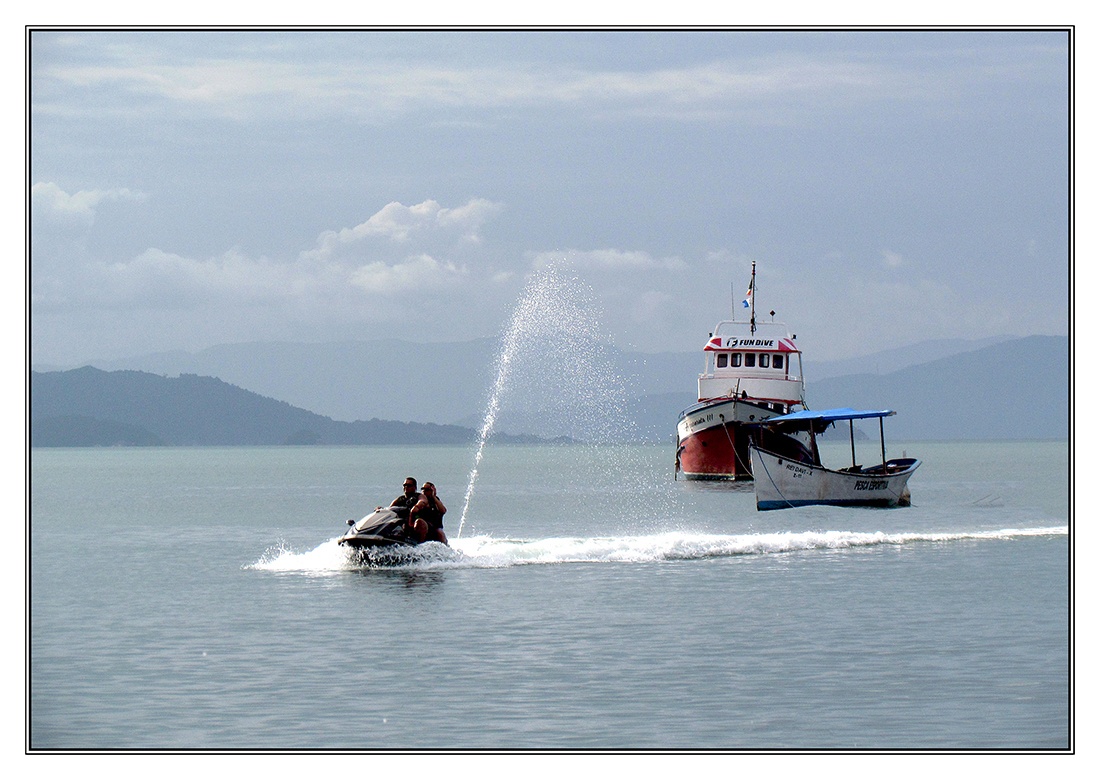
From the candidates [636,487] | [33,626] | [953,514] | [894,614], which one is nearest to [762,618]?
[894,614]

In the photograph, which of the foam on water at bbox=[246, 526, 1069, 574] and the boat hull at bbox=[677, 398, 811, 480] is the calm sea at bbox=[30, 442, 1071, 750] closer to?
the foam on water at bbox=[246, 526, 1069, 574]

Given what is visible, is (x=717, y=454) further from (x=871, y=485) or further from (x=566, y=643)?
(x=566, y=643)

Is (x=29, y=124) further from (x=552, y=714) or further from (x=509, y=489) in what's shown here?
(x=509, y=489)

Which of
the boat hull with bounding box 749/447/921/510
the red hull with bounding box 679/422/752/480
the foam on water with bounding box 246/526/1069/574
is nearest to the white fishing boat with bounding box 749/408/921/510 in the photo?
the boat hull with bounding box 749/447/921/510

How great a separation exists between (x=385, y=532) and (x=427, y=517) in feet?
3.60

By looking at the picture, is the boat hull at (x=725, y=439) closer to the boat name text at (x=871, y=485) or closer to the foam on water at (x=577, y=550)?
the boat name text at (x=871, y=485)

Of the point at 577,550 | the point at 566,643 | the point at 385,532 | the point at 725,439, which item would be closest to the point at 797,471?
the point at 577,550

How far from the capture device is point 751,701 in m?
21.3

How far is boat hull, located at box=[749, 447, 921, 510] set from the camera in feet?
187

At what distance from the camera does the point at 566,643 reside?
2619 centimetres

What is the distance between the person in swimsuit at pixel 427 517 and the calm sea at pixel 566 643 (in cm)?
65

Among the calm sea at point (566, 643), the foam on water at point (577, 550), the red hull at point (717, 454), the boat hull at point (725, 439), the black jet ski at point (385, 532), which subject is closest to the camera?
the calm sea at point (566, 643)

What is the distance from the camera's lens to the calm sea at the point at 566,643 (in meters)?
19.8

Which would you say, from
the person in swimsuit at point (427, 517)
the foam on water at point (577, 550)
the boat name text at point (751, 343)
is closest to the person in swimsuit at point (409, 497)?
the person in swimsuit at point (427, 517)
